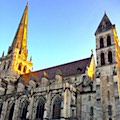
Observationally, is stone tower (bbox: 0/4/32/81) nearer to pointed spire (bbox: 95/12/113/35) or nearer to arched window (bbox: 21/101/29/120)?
arched window (bbox: 21/101/29/120)

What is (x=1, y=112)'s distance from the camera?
2970cm

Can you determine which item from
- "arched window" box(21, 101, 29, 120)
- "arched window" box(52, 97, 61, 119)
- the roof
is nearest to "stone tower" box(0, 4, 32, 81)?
the roof

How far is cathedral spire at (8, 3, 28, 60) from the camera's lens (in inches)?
1764

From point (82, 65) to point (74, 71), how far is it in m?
1.88

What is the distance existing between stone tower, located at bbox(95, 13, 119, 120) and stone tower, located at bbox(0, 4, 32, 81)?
20.6m

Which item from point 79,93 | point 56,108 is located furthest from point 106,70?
point 56,108

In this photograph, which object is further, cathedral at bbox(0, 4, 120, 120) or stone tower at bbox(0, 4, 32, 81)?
stone tower at bbox(0, 4, 32, 81)

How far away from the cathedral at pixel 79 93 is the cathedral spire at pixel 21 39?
37.1ft

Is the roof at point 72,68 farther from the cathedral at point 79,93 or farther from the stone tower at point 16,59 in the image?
the stone tower at point 16,59

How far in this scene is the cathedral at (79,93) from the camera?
23891mm

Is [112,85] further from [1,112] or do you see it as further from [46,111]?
[1,112]

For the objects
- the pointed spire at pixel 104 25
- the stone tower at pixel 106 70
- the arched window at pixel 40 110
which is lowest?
the arched window at pixel 40 110

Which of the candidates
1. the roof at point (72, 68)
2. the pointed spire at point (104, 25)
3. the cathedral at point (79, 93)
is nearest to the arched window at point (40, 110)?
the cathedral at point (79, 93)

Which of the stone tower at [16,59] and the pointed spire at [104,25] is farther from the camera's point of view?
the stone tower at [16,59]
